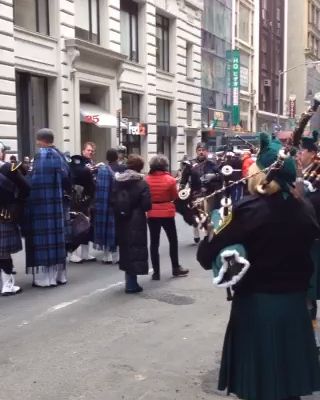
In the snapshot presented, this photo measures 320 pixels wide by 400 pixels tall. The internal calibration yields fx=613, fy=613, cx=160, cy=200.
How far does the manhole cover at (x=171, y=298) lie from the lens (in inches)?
283

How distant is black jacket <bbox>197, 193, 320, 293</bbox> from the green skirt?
79mm

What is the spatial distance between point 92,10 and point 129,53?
3.37 metres

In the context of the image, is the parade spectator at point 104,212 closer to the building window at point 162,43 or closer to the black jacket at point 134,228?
the black jacket at point 134,228

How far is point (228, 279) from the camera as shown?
3143 millimetres

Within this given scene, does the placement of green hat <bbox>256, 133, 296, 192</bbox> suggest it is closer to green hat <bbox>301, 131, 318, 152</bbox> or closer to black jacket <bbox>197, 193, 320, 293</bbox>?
black jacket <bbox>197, 193, 320, 293</bbox>

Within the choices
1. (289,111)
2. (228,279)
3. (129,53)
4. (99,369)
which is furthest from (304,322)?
(289,111)

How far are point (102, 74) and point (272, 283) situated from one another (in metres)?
20.9

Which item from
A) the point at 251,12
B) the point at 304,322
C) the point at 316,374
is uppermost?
the point at 251,12

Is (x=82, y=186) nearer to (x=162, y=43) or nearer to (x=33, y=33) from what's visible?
(x=33, y=33)

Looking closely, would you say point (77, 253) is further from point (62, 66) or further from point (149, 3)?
point (149, 3)

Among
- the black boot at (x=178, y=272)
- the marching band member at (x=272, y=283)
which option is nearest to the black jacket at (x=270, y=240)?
the marching band member at (x=272, y=283)

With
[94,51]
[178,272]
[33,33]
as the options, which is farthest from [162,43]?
[178,272]

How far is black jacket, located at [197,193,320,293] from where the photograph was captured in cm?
311

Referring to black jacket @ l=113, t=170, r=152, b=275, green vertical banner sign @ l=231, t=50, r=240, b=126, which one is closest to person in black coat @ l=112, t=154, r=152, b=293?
black jacket @ l=113, t=170, r=152, b=275
